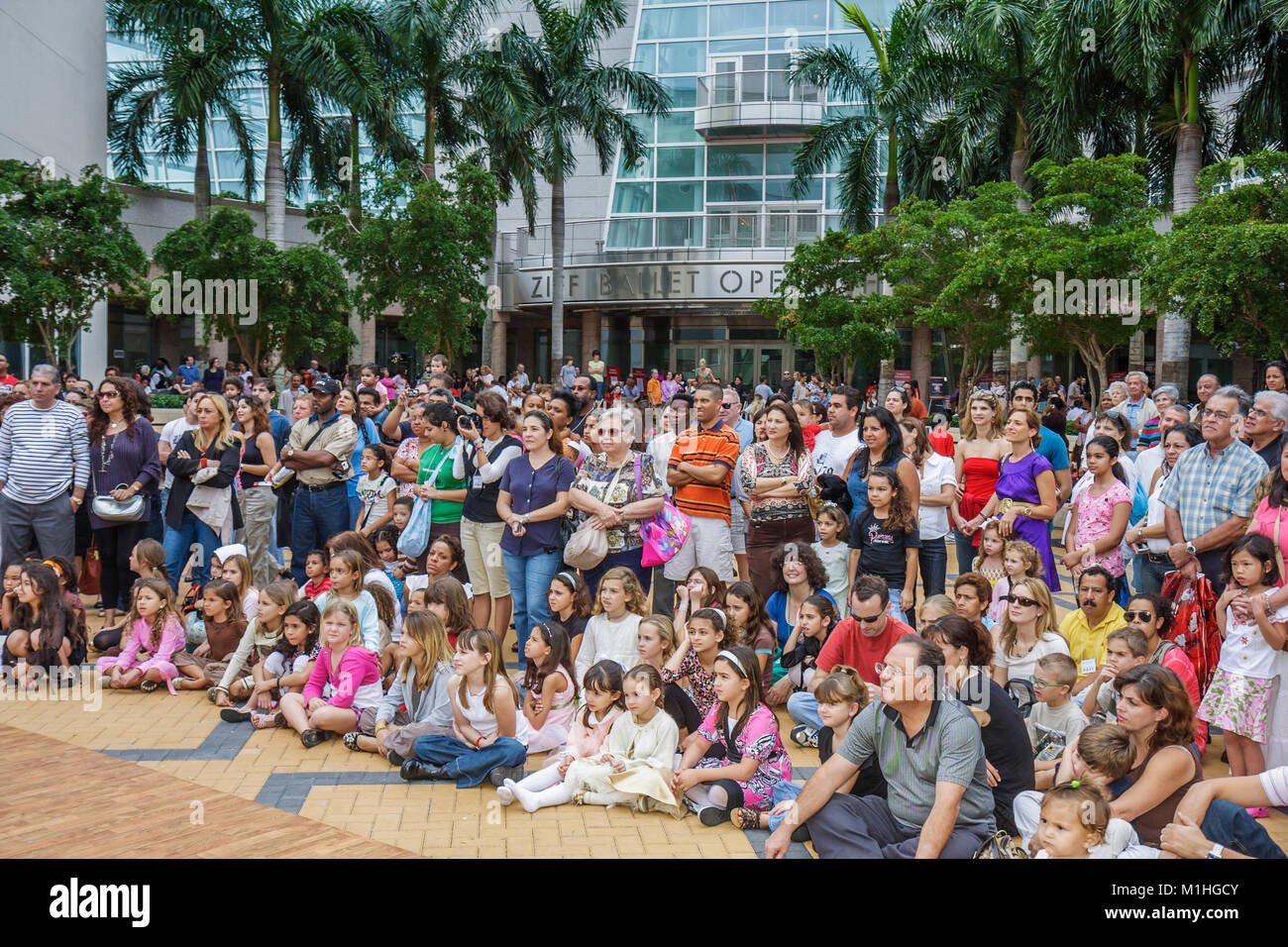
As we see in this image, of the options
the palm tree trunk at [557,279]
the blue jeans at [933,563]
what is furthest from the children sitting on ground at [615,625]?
the palm tree trunk at [557,279]

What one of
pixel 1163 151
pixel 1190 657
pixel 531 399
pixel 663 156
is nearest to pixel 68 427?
pixel 531 399

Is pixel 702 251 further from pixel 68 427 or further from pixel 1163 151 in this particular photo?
pixel 68 427

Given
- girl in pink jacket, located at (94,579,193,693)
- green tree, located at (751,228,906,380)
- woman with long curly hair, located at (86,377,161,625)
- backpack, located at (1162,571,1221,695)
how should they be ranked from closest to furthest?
backpack, located at (1162,571,1221,695) → girl in pink jacket, located at (94,579,193,693) → woman with long curly hair, located at (86,377,161,625) → green tree, located at (751,228,906,380)

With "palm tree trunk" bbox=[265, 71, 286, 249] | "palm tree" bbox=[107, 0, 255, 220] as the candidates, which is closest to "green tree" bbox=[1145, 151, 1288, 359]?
"palm tree trunk" bbox=[265, 71, 286, 249]

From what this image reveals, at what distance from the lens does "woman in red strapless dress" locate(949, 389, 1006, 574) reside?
8438mm

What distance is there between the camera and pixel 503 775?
5.84 meters

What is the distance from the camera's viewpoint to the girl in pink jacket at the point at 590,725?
5.73 m

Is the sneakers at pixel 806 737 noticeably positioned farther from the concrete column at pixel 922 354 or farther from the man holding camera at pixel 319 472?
the concrete column at pixel 922 354

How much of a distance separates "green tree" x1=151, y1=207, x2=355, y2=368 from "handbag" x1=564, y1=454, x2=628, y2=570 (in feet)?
53.4

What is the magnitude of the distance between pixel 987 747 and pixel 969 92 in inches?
940

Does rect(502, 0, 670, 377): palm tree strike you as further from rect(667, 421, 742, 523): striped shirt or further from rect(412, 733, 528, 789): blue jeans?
rect(412, 733, 528, 789): blue jeans

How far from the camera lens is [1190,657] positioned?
6199mm

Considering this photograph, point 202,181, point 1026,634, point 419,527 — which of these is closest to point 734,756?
point 1026,634

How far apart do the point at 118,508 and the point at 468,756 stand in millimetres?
4548
